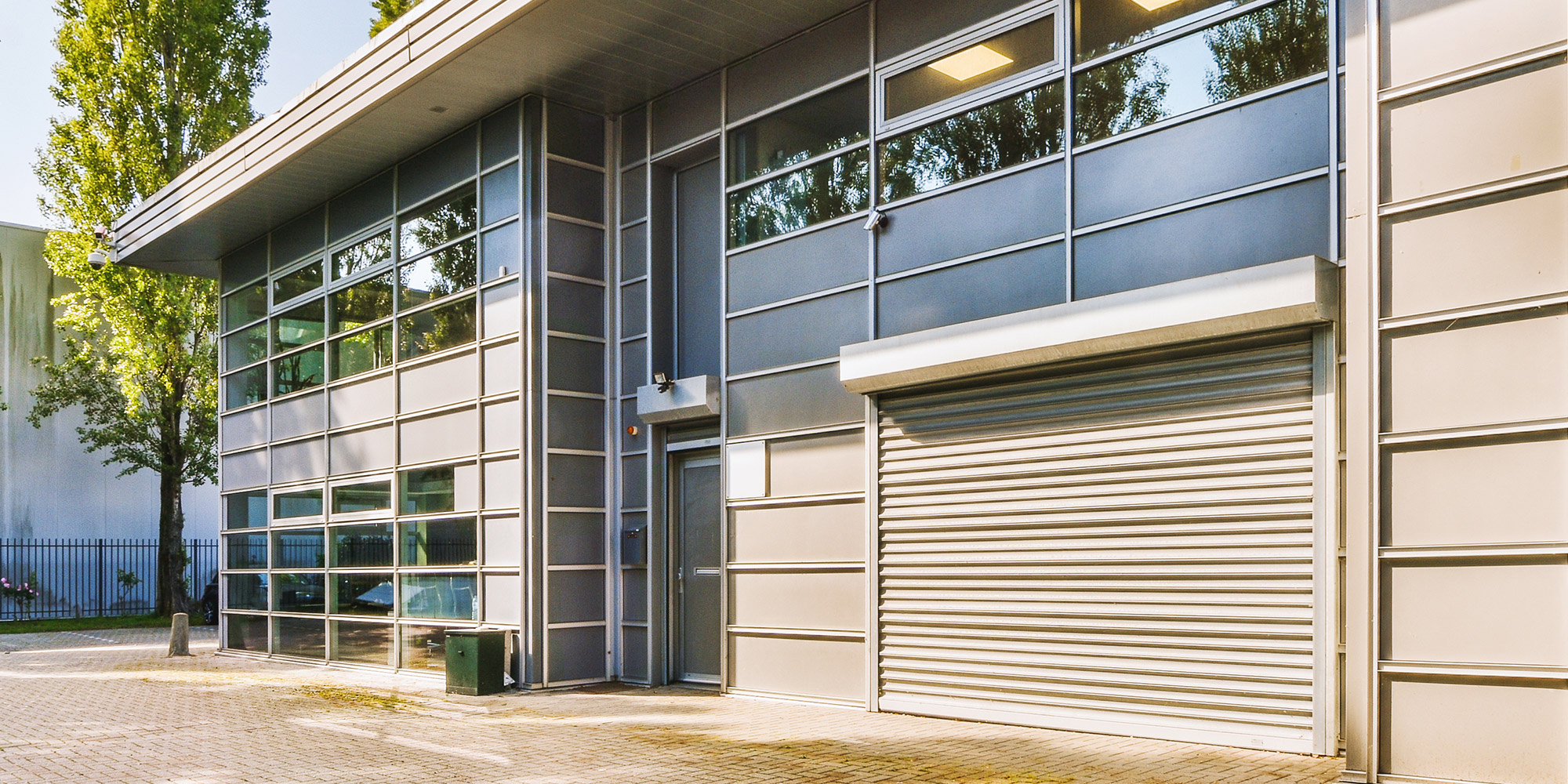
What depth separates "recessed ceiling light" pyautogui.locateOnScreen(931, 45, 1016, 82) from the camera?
10.2m

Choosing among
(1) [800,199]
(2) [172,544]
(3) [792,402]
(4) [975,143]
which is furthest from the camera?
(2) [172,544]

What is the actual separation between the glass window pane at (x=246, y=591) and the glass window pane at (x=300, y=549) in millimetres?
667

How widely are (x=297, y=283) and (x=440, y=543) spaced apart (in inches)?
235

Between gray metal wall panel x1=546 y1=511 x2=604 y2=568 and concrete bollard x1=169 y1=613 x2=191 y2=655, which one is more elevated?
gray metal wall panel x1=546 y1=511 x2=604 y2=568

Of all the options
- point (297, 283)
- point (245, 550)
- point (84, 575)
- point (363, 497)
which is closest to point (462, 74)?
point (363, 497)

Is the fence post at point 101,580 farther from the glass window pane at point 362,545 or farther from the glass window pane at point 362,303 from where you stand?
the glass window pane at point 362,303

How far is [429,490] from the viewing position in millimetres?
15086

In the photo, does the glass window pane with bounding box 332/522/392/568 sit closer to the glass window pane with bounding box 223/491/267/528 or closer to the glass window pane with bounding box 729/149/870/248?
the glass window pane with bounding box 223/491/267/528

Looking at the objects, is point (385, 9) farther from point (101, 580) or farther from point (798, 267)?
point (798, 267)

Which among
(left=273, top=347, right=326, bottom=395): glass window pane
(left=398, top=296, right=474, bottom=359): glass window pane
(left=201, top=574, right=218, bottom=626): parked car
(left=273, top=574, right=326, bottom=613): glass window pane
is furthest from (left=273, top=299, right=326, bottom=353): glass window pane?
(left=201, top=574, right=218, bottom=626): parked car

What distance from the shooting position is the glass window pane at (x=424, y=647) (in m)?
14.5

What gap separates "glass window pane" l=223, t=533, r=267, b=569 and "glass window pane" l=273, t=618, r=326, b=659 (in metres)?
1.22

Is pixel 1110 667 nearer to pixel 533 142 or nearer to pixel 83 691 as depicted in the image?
pixel 533 142

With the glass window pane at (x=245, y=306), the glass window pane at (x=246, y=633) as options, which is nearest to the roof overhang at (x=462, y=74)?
the glass window pane at (x=245, y=306)
